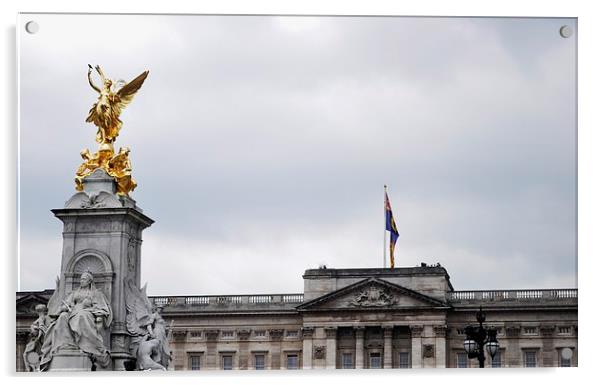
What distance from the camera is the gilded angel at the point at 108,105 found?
24203 millimetres

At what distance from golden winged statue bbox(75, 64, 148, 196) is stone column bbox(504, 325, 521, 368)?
27023 millimetres

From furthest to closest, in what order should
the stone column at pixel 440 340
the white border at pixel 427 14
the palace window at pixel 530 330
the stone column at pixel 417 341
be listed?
1. the stone column at pixel 417 341
2. the stone column at pixel 440 340
3. the palace window at pixel 530 330
4. the white border at pixel 427 14

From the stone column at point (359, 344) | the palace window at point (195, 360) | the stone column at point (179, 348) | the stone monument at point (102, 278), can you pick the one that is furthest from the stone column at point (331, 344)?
the stone monument at point (102, 278)

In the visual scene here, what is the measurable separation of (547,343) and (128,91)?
96.0 ft

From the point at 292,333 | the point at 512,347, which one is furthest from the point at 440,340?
the point at 292,333

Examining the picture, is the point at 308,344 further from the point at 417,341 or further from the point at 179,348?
the point at 179,348

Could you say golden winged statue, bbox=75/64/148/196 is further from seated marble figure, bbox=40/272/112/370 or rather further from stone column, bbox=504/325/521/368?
stone column, bbox=504/325/521/368

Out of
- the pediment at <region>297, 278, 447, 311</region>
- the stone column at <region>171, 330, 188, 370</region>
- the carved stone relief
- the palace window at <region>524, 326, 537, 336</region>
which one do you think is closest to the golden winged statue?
the stone column at <region>171, 330, 188, 370</region>

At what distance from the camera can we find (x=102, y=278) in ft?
78.1

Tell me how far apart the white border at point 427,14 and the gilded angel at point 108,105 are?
158 cm

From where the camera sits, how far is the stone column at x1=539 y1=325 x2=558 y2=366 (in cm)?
4872

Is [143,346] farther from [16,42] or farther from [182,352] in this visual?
[182,352]

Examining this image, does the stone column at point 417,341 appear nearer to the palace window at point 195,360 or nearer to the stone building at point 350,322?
the stone building at point 350,322
